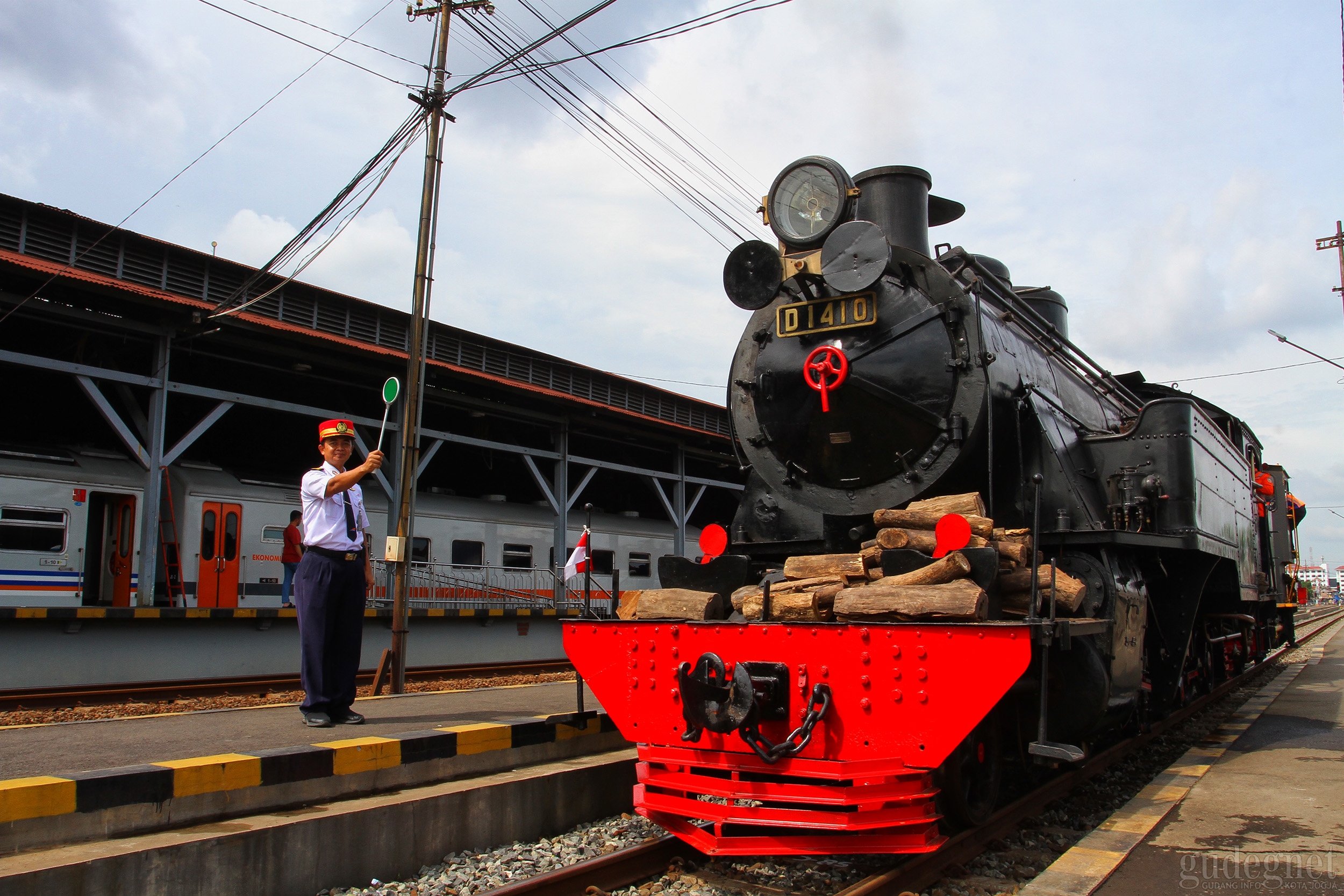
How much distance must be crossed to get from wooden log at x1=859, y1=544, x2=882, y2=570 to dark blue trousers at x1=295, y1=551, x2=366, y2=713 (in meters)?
2.44

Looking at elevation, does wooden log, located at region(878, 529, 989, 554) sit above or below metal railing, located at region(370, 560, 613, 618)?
above

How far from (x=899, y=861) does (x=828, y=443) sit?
2063 millimetres

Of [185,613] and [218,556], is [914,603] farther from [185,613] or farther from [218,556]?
[218,556]

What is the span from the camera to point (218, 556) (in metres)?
12.0

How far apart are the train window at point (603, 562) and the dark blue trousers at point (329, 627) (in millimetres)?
11563

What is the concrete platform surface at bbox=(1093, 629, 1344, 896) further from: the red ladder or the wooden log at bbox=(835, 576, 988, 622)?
the red ladder

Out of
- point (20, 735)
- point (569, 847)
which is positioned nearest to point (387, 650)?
point (20, 735)

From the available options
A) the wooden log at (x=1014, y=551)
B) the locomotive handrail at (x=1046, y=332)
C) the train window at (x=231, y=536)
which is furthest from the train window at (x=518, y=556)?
the wooden log at (x=1014, y=551)

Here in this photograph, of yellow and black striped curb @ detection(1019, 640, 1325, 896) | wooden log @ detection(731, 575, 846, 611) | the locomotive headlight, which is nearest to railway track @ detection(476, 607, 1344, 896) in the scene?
yellow and black striped curb @ detection(1019, 640, 1325, 896)

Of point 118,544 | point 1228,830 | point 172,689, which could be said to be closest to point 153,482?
point 118,544

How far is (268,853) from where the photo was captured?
10.4ft

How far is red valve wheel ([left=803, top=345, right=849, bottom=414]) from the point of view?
470 centimetres

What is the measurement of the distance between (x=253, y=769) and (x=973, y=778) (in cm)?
290

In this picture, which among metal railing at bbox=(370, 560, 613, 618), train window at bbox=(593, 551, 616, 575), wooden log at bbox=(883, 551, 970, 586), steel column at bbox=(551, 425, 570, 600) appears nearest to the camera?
wooden log at bbox=(883, 551, 970, 586)
